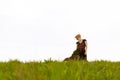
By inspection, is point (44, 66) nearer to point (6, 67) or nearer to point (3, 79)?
point (6, 67)

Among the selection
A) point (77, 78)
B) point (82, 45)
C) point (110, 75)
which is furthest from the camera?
point (82, 45)

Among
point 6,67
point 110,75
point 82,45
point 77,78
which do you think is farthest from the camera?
point 82,45

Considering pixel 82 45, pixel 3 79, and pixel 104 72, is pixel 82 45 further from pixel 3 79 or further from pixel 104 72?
pixel 3 79

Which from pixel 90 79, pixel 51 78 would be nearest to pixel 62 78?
pixel 51 78

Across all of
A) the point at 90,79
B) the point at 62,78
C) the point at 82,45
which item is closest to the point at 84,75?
the point at 90,79

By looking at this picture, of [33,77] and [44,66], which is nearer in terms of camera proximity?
[33,77]

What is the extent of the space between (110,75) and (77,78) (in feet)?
5.24

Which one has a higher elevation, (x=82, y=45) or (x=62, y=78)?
(x=82, y=45)

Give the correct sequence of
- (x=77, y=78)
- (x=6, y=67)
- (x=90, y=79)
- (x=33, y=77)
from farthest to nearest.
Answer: (x=6, y=67)
(x=90, y=79)
(x=77, y=78)
(x=33, y=77)

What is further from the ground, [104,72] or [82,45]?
[82,45]

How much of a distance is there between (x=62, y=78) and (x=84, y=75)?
2.98ft

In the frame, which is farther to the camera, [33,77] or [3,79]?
[3,79]

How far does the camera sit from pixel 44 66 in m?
10.1

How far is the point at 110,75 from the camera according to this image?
31.5 ft
